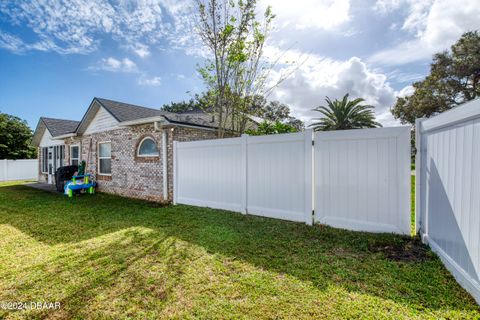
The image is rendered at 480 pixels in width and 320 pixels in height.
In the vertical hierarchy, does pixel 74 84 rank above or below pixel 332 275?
above

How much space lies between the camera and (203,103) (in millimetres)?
9266

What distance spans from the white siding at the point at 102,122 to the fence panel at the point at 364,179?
8.25m

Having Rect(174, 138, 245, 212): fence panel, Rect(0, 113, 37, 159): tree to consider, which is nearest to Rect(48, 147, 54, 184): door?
Rect(0, 113, 37, 159): tree

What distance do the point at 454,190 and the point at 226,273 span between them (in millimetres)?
2790

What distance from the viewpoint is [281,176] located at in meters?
5.04

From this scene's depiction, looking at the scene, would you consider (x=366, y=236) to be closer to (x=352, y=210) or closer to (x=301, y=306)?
(x=352, y=210)

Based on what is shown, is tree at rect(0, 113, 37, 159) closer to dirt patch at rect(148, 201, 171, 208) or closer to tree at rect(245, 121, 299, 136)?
dirt patch at rect(148, 201, 171, 208)

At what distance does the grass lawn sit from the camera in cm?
213

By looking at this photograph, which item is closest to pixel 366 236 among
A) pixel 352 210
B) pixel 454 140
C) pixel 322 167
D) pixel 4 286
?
pixel 352 210

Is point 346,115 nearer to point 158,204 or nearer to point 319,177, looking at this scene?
point 319,177

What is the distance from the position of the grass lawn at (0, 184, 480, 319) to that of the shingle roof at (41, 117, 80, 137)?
1160cm

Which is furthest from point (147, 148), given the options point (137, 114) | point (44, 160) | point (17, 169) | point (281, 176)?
point (17, 169)

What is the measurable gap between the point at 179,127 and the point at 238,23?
399 centimetres

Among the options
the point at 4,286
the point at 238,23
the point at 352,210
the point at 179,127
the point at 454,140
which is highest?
the point at 238,23
